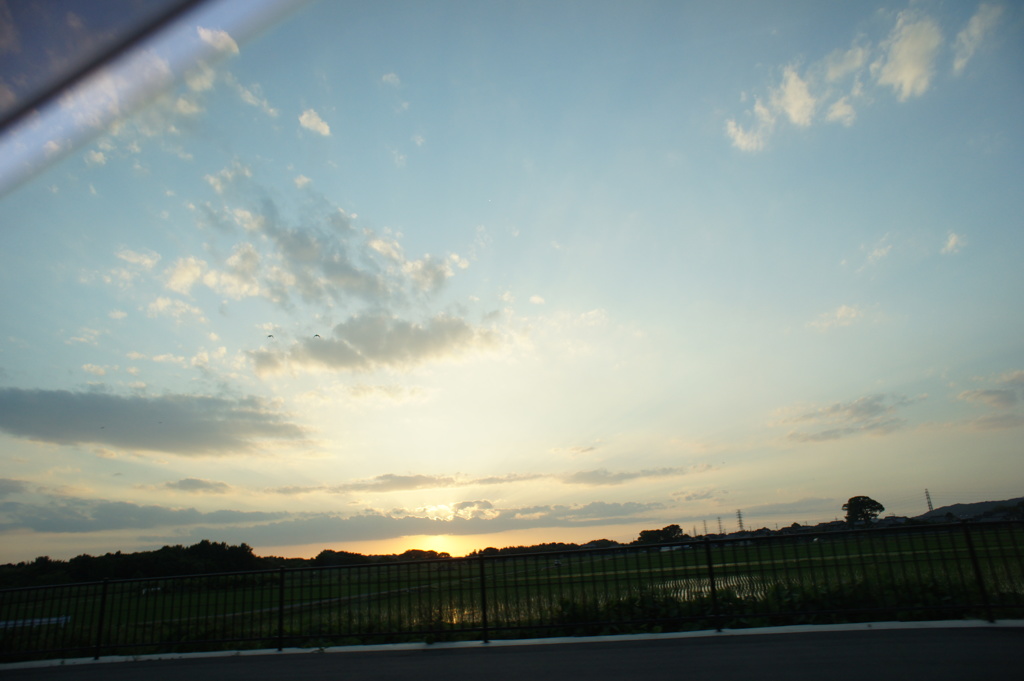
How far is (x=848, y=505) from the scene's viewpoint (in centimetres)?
9250

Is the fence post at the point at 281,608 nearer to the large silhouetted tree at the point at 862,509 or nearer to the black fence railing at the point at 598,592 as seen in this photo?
the black fence railing at the point at 598,592

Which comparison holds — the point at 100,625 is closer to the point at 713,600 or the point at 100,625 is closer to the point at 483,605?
the point at 483,605

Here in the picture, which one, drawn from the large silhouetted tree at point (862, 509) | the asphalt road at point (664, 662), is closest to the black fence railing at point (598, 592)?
the asphalt road at point (664, 662)

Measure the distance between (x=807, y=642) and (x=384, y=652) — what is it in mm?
5546

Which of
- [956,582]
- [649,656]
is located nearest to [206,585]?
[649,656]

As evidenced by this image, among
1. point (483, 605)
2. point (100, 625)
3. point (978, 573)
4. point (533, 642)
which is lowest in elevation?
point (533, 642)

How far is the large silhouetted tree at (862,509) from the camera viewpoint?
285 feet

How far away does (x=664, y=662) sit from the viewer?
586 cm

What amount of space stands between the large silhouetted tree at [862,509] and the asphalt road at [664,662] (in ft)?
318

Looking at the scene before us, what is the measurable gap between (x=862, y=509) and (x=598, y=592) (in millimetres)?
101849

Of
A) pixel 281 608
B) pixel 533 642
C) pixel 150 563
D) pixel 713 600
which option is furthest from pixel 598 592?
pixel 150 563

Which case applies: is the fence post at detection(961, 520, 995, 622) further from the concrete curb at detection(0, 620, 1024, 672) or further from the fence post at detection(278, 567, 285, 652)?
the fence post at detection(278, 567, 285, 652)

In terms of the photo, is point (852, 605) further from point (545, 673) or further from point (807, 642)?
point (545, 673)

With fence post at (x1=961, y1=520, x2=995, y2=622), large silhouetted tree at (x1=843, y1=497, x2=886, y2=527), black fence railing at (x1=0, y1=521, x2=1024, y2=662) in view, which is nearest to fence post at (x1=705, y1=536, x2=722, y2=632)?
black fence railing at (x1=0, y1=521, x2=1024, y2=662)
